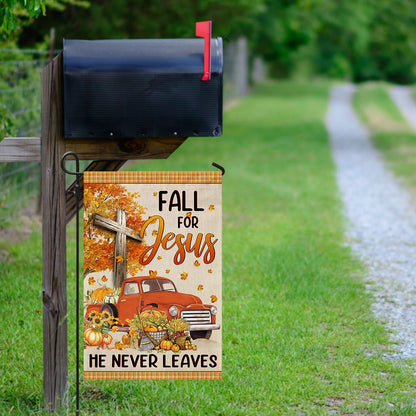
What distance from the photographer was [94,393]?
4.37 m

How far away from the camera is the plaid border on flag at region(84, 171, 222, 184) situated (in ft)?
12.5

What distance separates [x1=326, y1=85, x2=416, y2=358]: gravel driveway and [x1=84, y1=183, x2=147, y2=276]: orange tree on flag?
2215 mm

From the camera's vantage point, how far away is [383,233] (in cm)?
931

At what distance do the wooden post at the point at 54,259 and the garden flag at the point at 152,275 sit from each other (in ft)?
0.60

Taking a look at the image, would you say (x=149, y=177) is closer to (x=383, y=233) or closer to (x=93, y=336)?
(x=93, y=336)

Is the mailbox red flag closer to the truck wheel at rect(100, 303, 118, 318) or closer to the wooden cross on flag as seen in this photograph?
the wooden cross on flag

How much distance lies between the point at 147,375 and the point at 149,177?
997 millimetres

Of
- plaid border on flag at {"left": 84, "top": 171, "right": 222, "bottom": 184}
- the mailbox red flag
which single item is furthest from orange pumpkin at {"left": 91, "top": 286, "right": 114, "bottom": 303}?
the mailbox red flag

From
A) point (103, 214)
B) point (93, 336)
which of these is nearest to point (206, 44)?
point (103, 214)

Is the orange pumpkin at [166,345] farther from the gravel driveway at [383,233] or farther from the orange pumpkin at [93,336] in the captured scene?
the gravel driveway at [383,233]

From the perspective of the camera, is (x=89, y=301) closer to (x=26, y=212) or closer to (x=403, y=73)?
(x=26, y=212)

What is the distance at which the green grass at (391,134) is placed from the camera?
625 inches

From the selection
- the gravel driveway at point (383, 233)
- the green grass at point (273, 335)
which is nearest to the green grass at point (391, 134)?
the gravel driveway at point (383, 233)

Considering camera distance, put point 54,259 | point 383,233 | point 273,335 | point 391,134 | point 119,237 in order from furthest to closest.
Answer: point 391,134, point 383,233, point 273,335, point 54,259, point 119,237
